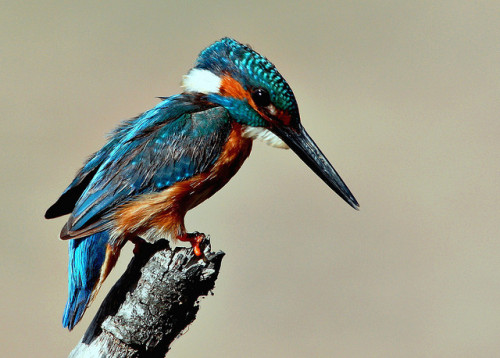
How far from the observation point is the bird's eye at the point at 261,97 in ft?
9.79

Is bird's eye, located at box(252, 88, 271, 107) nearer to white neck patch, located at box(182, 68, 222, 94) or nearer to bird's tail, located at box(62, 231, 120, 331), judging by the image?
white neck patch, located at box(182, 68, 222, 94)

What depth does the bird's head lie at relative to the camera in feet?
9.77

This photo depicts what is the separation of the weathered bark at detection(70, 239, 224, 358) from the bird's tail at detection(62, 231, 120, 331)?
0.93ft

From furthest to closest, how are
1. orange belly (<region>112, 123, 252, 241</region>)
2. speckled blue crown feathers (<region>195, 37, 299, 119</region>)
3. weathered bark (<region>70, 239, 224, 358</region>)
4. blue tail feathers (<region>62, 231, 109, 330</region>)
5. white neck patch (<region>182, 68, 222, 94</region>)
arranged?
white neck patch (<region>182, 68, 222, 94</region>) < speckled blue crown feathers (<region>195, 37, 299, 119</region>) < orange belly (<region>112, 123, 252, 241</region>) < blue tail feathers (<region>62, 231, 109, 330</region>) < weathered bark (<region>70, 239, 224, 358</region>)

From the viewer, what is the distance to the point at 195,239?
8.89 ft

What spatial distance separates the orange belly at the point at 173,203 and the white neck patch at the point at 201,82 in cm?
22

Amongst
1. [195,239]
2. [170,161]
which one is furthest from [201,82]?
[195,239]

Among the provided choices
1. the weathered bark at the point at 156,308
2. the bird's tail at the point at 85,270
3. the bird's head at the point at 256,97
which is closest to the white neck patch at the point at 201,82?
the bird's head at the point at 256,97

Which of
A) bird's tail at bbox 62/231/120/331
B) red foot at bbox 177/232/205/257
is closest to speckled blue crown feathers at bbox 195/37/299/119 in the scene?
red foot at bbox 177/232/205/257

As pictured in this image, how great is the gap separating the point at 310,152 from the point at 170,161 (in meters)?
0.60

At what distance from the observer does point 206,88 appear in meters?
3.16

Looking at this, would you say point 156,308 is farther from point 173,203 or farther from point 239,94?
point 239,94

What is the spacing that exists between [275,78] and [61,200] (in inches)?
37.2

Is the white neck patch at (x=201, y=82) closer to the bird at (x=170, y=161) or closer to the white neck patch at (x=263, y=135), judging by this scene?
the bird at (x=170, y=161)
